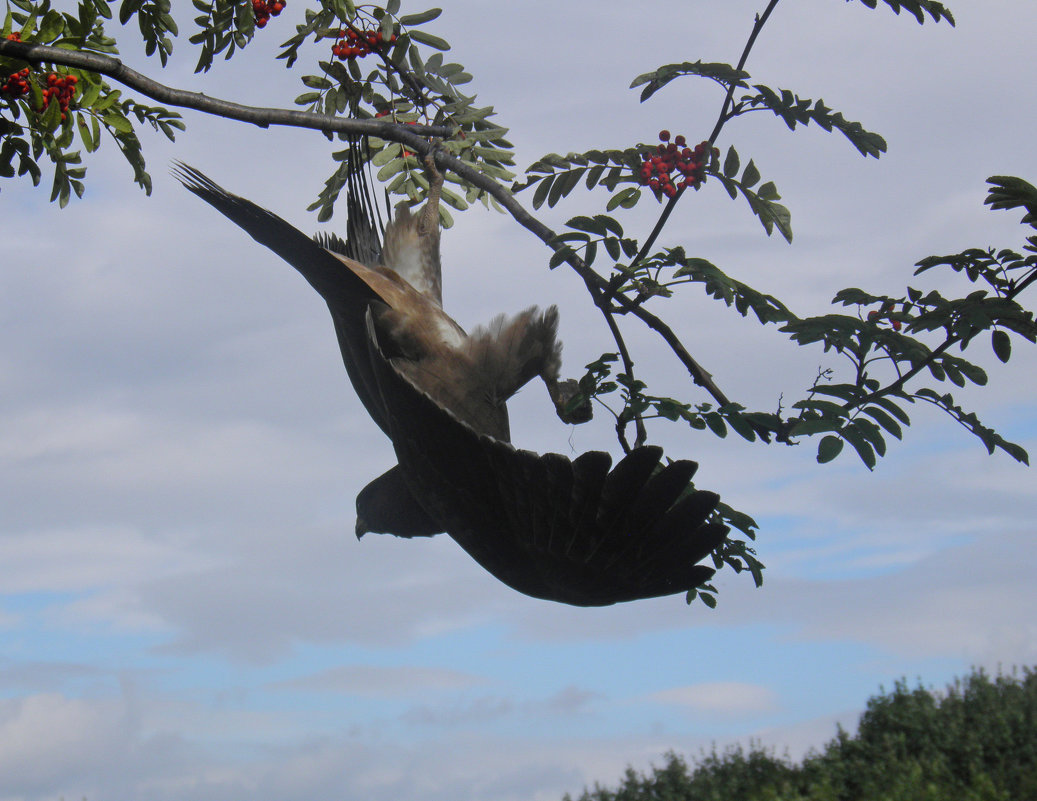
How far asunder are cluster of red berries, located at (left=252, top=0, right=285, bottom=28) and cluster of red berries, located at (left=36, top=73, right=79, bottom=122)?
78cm

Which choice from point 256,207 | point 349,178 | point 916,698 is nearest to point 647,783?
point 916,698

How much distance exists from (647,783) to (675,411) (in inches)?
420

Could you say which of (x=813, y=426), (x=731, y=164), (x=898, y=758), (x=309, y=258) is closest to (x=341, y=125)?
(x=309, y=258)

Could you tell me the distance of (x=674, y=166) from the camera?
331 centimetres

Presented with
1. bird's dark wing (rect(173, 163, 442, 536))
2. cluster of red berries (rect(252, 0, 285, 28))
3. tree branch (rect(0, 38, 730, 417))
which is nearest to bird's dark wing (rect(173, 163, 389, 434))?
bird's dark wing (rect(173, 163, 442, 536))

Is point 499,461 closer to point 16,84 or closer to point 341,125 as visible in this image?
point 341,125

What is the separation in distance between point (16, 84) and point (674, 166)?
2579mm

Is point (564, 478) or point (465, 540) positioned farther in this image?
point (465, 540)

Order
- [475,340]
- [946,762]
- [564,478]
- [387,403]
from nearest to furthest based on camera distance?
1. [564,478]
2. [387,403]
3. [475,340]
4. [946,762]

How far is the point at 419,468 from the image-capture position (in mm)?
2975

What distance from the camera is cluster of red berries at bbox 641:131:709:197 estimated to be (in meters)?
3.25

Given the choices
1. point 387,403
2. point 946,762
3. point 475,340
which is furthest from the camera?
point 946,762

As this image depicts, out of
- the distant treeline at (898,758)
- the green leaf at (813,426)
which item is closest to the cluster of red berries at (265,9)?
the green leaf at (813,426)

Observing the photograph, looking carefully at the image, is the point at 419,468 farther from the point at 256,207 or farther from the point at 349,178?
the point at 349,178
